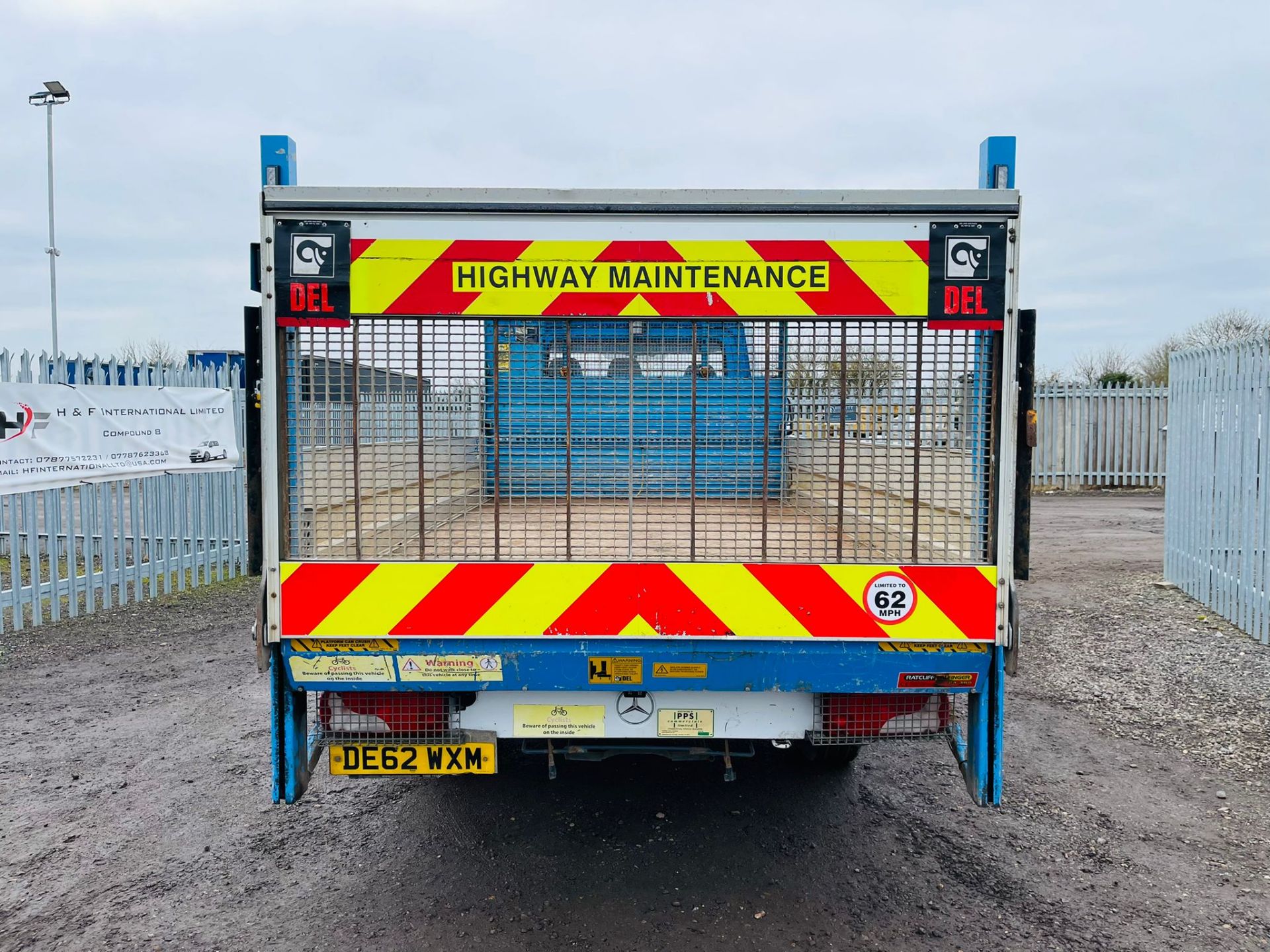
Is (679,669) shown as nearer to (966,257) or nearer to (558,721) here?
(558,721)

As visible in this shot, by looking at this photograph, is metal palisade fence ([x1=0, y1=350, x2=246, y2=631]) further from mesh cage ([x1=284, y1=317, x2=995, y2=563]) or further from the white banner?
mesh cage ([x1=284, y1=317, x2=995, y2=563])

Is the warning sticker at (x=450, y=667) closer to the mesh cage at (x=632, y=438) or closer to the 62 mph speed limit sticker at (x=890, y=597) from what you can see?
the mesh cage at (x=632, y=438)

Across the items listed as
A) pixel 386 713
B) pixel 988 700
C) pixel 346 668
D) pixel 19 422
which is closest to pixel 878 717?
pixel 988 700

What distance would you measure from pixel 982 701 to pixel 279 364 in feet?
8.69

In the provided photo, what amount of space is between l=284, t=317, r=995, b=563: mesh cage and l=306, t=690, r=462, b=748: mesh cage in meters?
0.55

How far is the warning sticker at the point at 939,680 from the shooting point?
116 inches

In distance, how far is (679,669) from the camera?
9.61 ft

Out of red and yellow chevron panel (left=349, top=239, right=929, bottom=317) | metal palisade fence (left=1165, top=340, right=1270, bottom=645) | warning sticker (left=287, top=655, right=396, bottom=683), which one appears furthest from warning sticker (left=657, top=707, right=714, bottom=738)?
metal palisade fence (left=1165, top=340, right=1270, bottom=645)

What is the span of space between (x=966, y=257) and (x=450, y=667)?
2.15m

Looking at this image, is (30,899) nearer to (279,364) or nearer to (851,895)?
(279,364)

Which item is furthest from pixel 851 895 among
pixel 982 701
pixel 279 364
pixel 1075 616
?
pixel 1075 616

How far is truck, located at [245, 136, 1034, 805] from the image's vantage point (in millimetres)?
2789

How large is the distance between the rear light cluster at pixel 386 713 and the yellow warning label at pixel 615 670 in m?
0.55

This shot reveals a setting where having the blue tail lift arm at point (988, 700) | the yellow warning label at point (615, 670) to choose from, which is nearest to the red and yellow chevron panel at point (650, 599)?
the yellow warning label at point (615, 670)
